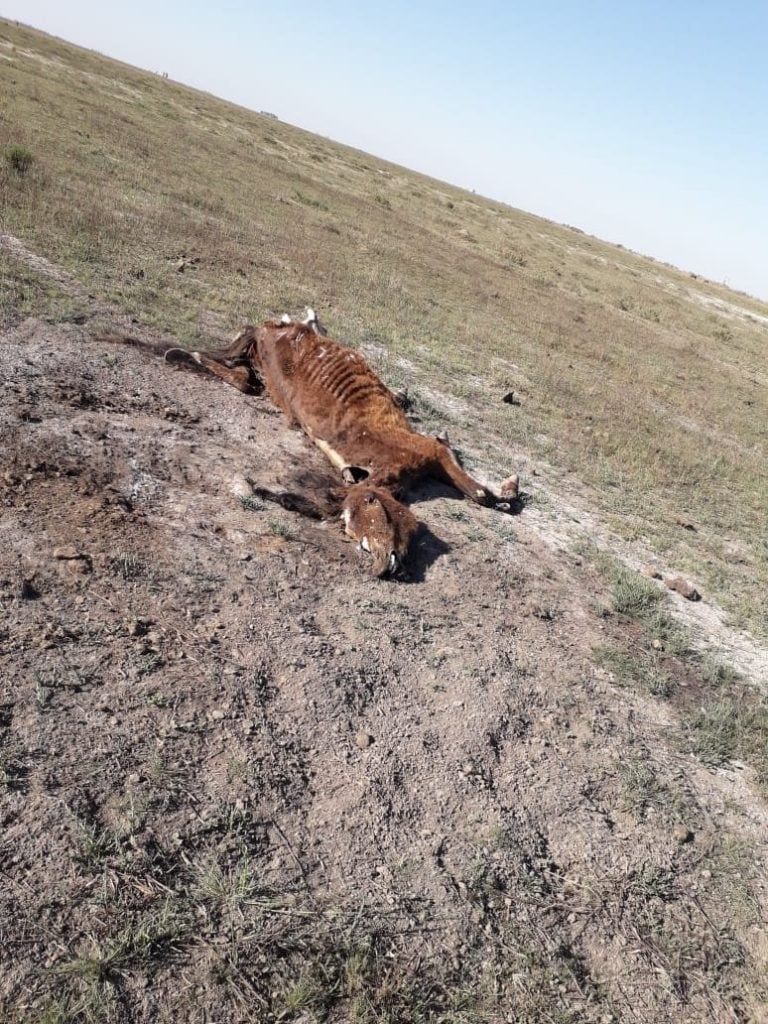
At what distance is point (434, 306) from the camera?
1688 centimetres

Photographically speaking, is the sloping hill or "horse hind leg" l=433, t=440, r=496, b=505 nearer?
the sloping hill

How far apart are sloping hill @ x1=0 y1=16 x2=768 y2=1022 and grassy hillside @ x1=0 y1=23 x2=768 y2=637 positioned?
210mm

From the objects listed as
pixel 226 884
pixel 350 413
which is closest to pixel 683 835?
pixel 226 884

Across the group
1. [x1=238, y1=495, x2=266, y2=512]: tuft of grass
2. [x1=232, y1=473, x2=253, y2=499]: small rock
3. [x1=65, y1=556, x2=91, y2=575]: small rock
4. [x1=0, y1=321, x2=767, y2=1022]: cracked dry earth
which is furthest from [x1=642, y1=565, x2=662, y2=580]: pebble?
[x1=65, y1=556, x2=91, y2=575]: small rock

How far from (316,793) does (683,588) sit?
15.7 feet

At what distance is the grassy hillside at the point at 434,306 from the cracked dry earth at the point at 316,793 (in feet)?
10.8

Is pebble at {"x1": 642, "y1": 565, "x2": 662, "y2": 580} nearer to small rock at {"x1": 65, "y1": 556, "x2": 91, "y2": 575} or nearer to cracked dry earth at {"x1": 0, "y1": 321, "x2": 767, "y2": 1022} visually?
cracked dry earth at {"x1": 0, "y1": 321, "x2": 767, "y2": 1022}

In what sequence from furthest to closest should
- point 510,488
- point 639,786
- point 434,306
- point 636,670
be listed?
point 434,306
point 510,488
point 636,670
point 639,786

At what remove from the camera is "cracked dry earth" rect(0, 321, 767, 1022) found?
283 centimetres

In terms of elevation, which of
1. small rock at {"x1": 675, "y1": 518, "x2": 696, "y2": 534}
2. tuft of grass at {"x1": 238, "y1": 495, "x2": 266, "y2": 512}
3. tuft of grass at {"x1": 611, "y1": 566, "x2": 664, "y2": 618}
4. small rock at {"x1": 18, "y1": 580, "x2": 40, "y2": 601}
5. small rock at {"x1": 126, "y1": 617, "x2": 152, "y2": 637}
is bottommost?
small rock at {"x1": 18, "y1": 580, "x2": 40, "y2": 601}

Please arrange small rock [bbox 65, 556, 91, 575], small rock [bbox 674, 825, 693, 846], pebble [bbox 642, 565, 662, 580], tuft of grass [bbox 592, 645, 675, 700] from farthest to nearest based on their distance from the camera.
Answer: pebble [bbox 642, 565, 662, 580] → tuft of grass [bbox 592, 645, 675, 700] → small rock [bbox 65, 556, 91, 575] → small rock [bbox 674, 825, 693, 846]

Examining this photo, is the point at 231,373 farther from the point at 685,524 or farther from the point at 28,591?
the point at 685,524

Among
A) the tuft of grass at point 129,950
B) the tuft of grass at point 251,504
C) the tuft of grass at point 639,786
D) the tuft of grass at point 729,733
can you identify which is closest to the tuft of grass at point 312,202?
the tuft of grass at point 251,504

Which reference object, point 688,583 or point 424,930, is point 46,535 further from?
point 688,583
